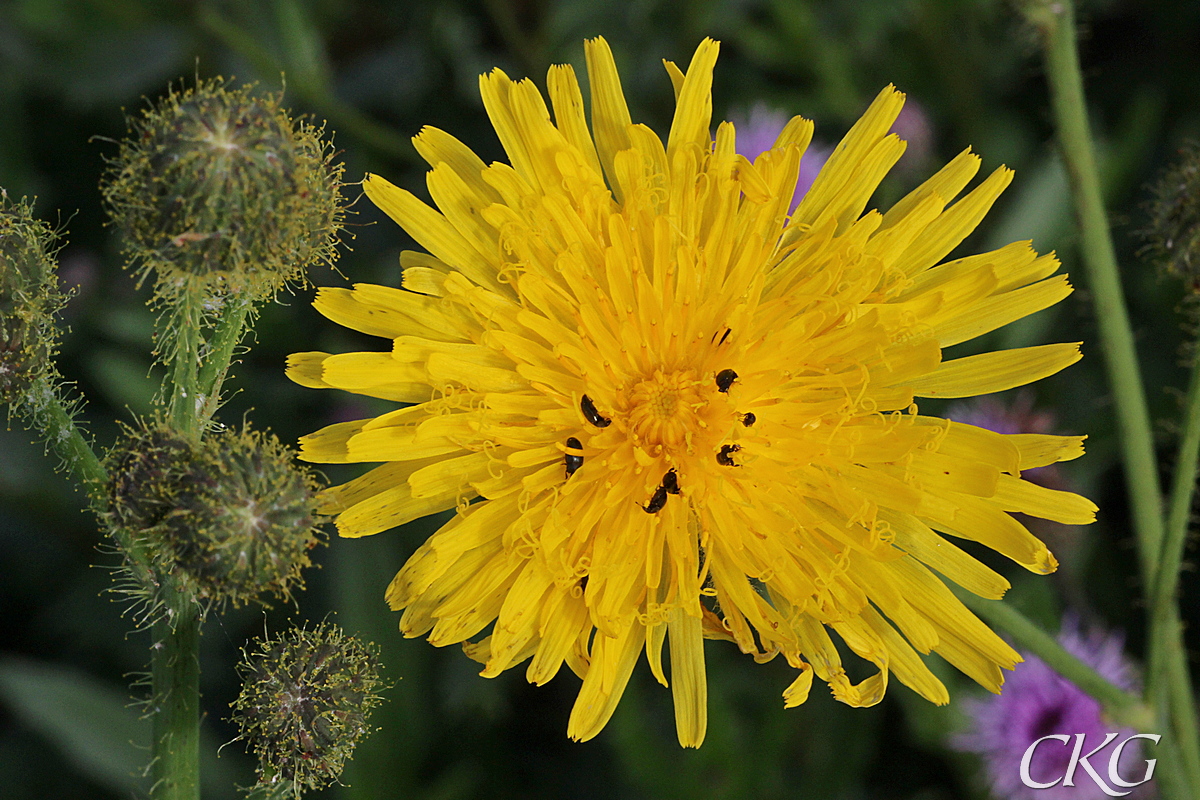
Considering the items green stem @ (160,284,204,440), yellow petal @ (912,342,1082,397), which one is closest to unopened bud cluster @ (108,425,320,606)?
green stem @ (160,284,204,440)

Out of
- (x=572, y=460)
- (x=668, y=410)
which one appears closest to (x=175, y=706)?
(x=572, y=460)

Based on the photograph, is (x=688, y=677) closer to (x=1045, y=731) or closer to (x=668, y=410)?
(x=668, y=410)

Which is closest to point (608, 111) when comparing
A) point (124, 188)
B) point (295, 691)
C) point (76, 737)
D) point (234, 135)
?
point (234, 135)

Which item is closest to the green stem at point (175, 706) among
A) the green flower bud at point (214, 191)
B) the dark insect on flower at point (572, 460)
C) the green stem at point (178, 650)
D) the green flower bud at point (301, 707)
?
the green stem at point (178, 650)

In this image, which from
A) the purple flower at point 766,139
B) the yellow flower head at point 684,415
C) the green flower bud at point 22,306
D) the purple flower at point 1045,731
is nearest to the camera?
the green flower bud at point 22,306

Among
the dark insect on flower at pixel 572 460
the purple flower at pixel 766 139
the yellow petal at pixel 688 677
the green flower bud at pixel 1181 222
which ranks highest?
the purple flower at pixel 766 139

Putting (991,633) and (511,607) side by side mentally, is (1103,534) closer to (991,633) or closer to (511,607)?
(991,633)

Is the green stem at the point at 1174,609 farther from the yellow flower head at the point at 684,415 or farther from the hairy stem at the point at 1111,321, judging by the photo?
the yellow flower head at the point at 684,415
